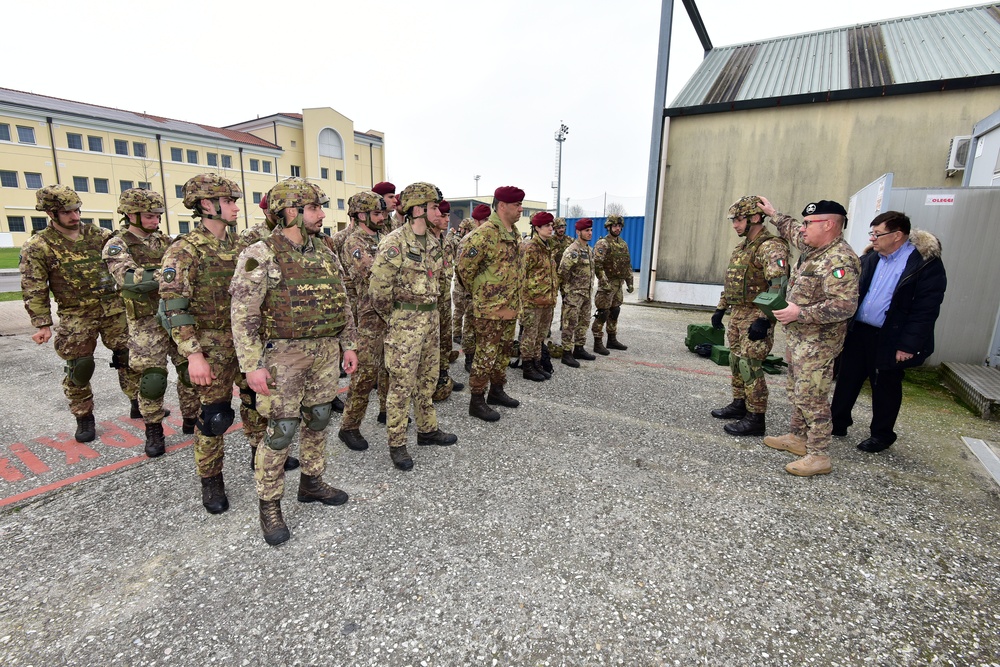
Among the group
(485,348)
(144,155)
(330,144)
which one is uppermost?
(330,144)

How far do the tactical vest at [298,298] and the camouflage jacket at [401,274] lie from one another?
29.8 inches

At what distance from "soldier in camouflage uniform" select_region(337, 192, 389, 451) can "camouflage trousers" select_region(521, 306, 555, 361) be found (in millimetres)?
2069

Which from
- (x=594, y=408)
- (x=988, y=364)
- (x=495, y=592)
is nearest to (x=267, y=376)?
(x=495, y=592)

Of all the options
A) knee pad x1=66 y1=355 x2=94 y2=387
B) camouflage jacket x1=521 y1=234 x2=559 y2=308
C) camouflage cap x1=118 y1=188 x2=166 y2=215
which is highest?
camouflage cap x1=118 y1=188 x2=166 y2=215

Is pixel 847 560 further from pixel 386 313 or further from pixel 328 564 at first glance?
pixel 386 313

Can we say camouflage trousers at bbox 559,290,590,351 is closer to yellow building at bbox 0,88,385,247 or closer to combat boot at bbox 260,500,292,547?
combat boot at bbox 260,500,292,547

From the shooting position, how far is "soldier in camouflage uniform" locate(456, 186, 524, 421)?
455cm

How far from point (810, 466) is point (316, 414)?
3.60m

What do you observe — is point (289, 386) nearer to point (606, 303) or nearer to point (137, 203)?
point (137, 203)

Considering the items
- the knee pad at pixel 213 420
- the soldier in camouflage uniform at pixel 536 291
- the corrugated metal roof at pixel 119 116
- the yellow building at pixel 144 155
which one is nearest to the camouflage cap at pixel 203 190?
the knee pad at pixel 213 420

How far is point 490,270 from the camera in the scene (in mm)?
4582

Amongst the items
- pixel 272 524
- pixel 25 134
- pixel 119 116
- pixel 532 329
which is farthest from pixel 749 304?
pixel 119 116

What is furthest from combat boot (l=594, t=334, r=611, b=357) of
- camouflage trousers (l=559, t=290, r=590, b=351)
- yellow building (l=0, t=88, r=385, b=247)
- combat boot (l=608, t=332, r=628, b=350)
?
yellow building (l=0, t=88, r=385, b=247)

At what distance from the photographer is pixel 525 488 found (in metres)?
3.40
